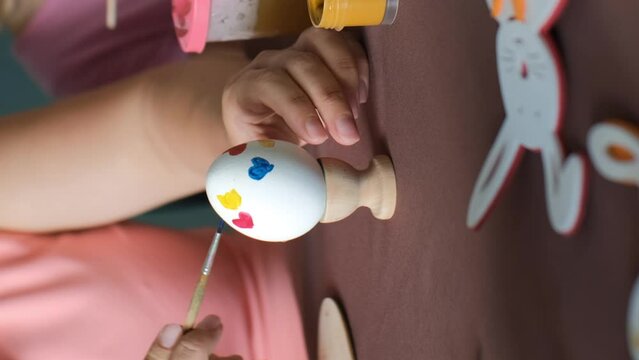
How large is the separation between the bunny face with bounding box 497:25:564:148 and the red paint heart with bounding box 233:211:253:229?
14cm

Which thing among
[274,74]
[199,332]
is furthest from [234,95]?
[199,332]

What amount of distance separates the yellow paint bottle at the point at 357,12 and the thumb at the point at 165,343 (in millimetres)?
246

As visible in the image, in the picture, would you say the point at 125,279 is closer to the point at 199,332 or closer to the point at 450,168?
the point at 199,332

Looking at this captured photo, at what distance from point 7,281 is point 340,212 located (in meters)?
0.41

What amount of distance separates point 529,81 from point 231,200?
0.54 ft

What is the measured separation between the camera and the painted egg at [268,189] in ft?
1.06

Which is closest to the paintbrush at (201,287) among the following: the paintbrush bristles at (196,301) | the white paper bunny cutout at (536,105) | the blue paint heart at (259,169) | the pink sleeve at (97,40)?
the paintbrush bristles at (196,301)

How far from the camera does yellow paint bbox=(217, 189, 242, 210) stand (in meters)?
0.33

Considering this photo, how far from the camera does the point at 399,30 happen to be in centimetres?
36

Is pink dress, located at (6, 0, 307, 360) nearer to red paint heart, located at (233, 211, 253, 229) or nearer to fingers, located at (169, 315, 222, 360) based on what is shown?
fingers, located at (169, 315, 222, 360)

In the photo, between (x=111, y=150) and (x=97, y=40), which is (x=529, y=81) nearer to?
(x=111, y=150)

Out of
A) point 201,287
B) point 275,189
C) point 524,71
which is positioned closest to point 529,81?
point 524,71

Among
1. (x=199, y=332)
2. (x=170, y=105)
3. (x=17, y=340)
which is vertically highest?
(x=170, y=105)

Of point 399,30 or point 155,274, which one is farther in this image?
point 155,274
